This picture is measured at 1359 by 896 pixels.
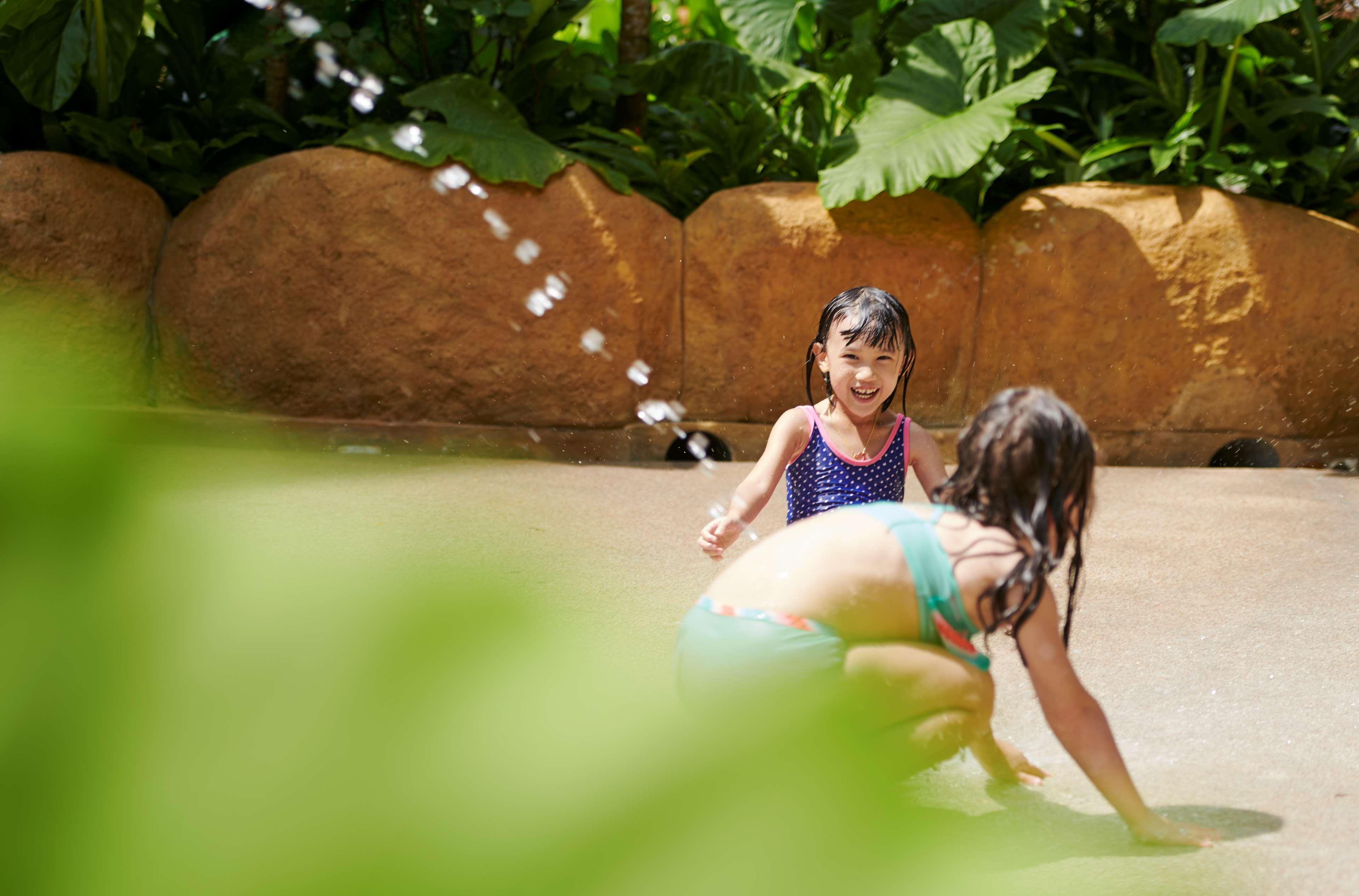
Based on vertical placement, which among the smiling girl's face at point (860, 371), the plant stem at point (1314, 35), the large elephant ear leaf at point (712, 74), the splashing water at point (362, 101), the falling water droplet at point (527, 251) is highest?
Answer: the plant stem at point (1314, 35)

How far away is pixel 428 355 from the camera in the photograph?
5363 millimetres

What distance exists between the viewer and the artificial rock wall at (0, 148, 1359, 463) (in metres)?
5.26

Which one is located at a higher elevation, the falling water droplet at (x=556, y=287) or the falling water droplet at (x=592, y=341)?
the falling water droplet at (x=556, y=287)

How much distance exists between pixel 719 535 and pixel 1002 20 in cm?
486

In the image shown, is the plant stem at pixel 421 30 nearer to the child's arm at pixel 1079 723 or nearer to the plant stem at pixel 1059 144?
the plant stem at pixel 1059 144

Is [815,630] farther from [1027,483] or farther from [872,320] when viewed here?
[872,320]

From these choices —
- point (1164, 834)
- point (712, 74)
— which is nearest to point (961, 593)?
point (1164, 834)

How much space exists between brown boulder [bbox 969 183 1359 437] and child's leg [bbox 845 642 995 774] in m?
4.20

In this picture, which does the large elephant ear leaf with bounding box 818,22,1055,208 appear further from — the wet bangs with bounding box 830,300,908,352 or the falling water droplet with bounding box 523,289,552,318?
the wet bangs with bounding box 830,300,908,352

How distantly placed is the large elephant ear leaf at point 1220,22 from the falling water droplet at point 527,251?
10.1 feet

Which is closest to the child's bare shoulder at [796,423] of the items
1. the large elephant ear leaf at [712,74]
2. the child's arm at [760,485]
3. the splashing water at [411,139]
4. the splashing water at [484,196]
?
the child's arm at [760,485]

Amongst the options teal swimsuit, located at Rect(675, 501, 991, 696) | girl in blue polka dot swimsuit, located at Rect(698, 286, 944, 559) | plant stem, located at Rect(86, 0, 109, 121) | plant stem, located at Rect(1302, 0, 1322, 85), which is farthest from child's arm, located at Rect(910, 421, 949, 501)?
plant stem, located at Rect(1302, 0, 1322, 85)

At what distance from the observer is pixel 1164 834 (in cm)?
174

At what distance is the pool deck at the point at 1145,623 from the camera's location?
4.42 ft
